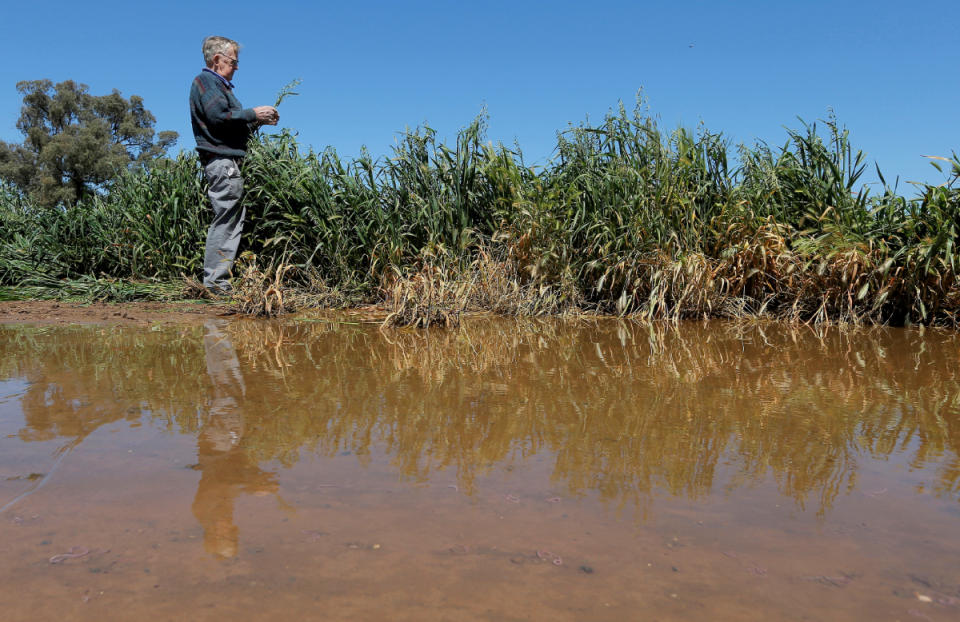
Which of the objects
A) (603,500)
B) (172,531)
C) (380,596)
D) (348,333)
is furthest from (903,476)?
(348,333)

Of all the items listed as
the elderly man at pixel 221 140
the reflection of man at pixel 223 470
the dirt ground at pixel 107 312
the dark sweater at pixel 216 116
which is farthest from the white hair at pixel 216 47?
the reflection of man at pixel 223 470

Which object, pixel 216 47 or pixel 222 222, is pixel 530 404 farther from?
pixel 216 47

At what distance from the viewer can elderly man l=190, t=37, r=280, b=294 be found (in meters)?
5.73

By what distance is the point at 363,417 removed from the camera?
2.30 m

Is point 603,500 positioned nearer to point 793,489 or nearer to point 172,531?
point 793,489

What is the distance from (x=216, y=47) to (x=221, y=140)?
76cm

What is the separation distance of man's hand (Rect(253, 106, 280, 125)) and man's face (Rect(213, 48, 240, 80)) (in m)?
0.37

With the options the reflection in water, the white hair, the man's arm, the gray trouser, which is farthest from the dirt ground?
the white hair

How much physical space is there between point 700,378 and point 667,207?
8.62ft

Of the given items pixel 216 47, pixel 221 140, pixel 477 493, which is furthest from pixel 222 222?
pixel 477 493

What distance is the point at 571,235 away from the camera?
5449 mm

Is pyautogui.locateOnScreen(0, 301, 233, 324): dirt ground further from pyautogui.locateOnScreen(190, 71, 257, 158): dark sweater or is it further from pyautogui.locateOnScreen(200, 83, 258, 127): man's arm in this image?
pyautogui.locateOnScreen(200, 83, 258, 127): man's arm

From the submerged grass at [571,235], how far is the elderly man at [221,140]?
0.73ft

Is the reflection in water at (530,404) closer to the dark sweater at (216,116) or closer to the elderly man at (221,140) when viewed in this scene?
the elderly man at (221,140)
